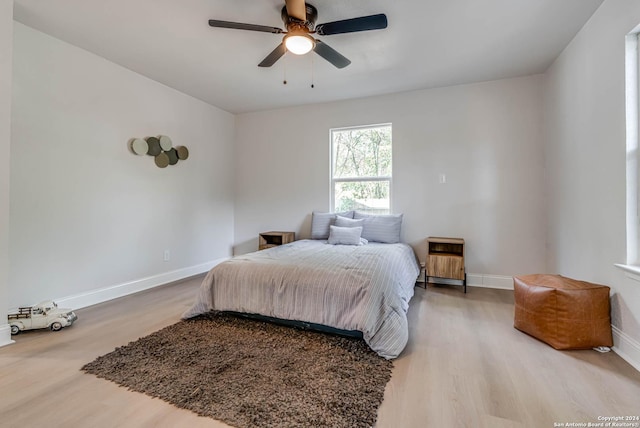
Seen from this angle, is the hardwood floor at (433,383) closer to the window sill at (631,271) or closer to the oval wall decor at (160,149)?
the window sill at (631,271)

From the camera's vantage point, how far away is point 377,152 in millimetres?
4203

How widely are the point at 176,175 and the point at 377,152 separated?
116 inches

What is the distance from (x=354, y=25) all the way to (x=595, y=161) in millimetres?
2249

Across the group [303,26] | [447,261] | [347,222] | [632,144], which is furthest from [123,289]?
[632,144]

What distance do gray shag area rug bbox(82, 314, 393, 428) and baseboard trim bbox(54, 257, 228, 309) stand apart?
1.30 m

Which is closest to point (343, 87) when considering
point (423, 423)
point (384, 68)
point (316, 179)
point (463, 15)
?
point (384, 68)

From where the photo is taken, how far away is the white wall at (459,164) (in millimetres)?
3486

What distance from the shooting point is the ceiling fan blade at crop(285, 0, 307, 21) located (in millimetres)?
1914

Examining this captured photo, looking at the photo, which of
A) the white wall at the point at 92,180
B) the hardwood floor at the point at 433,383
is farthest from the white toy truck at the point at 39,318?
the white wall at the point at 92,180

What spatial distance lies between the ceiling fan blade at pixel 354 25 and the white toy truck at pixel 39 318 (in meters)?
3.19

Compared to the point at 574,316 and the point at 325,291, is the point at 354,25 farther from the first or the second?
the point at 574,316

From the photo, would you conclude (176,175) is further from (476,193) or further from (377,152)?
(476,193)

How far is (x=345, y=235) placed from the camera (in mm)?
3660

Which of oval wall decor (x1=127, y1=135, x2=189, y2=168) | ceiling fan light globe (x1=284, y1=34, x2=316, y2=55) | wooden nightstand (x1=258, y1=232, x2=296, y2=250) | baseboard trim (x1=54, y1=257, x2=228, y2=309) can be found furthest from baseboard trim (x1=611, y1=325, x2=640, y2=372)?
oval wall decor (x1=127, y1=135, x2=189, y2=168)
